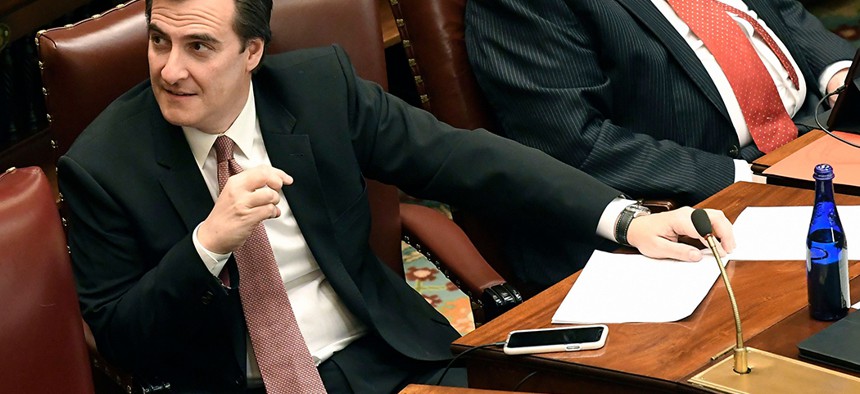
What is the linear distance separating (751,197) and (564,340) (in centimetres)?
62

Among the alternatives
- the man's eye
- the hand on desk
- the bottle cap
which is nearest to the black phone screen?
the hand on desk

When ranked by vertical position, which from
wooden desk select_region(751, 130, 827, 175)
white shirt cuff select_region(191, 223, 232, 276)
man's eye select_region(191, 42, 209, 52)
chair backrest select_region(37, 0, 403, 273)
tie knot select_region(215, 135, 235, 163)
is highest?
man's eye select_region(191, 42, 209, 52)

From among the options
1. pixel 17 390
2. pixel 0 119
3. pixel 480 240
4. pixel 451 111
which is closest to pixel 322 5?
pixel 451 111

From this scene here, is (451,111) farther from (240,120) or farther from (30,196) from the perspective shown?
(30,196)

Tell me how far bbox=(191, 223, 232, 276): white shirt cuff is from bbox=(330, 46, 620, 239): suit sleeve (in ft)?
1.31

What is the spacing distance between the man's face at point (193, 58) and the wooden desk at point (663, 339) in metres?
0.60

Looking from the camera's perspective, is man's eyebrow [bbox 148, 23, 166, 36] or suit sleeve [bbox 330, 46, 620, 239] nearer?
man's eyebrow [bbox 148, 23, 166, 36]

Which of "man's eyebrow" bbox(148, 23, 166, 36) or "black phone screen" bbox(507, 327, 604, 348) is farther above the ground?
"man's eyebrow" bbox(148, 23, 166, 36)

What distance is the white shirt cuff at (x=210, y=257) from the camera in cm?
196

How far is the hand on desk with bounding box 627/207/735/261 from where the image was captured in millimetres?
2000

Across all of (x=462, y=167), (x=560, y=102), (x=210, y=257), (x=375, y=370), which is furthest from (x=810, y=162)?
(x=210, y=257)

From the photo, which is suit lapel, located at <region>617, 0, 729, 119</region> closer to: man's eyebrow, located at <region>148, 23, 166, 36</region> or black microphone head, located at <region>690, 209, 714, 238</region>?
black microphone head, located at <region>690, 209, 714, 238</region>

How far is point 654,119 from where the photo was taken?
280 centimetres

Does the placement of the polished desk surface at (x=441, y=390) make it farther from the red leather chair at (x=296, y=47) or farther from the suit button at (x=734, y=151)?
the suit button at (x=734, y=151)
